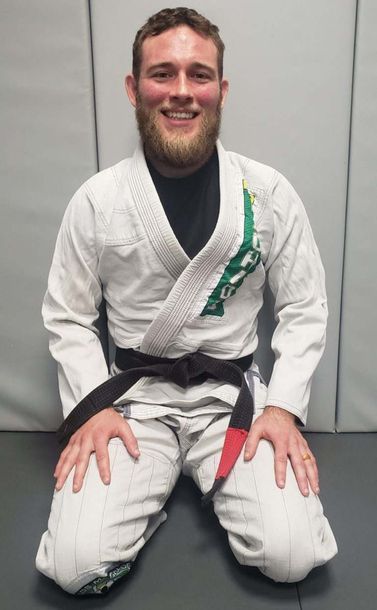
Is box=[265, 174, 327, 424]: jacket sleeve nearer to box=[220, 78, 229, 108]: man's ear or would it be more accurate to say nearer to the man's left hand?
the man's left hand

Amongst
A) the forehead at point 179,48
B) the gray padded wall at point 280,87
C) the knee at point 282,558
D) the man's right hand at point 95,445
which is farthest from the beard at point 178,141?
the knee at point 282,558

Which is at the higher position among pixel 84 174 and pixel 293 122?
pixel 293 122

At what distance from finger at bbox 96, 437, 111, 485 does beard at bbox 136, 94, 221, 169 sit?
0.72m

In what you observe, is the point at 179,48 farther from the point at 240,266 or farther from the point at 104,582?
the point at 104,582

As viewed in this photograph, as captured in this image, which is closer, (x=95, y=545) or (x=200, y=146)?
(x=95, y=545)

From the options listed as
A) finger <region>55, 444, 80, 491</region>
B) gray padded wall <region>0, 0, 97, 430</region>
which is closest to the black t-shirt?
gray padded wall <region>0, 0, 97, 430</region>

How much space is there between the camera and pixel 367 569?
4.54ft

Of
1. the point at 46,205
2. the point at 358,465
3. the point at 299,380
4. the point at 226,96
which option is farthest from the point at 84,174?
the point at 358,465

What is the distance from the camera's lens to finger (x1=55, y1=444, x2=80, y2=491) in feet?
4.59

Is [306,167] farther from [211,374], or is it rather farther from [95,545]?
[95,545]

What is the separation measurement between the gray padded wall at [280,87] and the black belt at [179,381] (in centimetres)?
54

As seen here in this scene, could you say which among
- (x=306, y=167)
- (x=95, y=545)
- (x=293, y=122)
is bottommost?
(x=95, y=545)

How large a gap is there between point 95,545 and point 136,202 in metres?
0.82

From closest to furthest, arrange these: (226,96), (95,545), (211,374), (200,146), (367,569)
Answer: (95,545), (367,569), (200,146), (211,374), (226,96)
